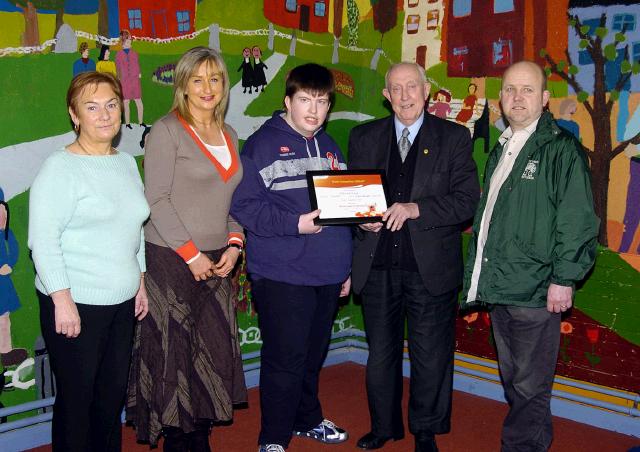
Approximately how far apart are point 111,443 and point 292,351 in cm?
88

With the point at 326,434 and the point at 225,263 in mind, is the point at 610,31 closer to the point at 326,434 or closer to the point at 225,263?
the point at 225,263

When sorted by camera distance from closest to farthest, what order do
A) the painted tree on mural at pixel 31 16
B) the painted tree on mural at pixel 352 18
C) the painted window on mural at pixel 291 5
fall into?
the painted tree on mural at pixel 31 16 → the painted window on mural at pixel 291 5 → the painted tree on mural at pixel 352 18

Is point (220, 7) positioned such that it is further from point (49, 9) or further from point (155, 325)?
point (155, 325)

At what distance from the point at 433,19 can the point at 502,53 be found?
1.88 ft

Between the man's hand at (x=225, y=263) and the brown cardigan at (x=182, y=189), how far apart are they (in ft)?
0.20

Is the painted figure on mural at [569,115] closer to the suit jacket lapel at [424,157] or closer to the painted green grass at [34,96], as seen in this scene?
the suit jacket lapel at [424,157]

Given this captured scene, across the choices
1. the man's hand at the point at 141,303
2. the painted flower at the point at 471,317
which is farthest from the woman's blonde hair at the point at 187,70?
the painted flower at the point at 471,317

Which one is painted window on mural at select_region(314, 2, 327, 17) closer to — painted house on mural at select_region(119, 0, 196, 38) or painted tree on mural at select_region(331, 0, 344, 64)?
painted tree on mural at select_region(331, 0, 344, 64)

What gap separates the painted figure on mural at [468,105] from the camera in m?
4.34

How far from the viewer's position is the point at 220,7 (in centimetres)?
402

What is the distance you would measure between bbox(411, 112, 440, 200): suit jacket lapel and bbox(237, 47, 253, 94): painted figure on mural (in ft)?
4.63

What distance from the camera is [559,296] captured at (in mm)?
2918

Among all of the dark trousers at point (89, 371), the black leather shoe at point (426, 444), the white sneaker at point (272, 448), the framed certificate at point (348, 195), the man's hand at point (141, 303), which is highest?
the framed certificate at point (348, 195)

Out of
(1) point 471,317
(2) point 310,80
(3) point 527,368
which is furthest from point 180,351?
(1) point 471,317
